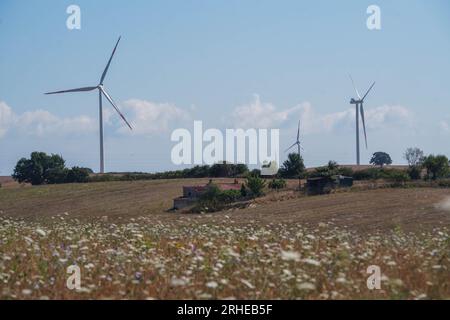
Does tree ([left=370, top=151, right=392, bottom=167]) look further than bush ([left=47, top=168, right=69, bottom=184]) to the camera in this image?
Yes

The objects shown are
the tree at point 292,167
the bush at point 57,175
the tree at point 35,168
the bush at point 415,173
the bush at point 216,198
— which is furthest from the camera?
the tree at point 35,168

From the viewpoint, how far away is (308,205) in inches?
2071

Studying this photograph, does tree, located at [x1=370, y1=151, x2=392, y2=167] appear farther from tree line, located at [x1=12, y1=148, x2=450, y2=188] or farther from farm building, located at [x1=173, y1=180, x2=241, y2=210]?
farm building, located at [x1=173, y1=180, x2=241, y2=210]

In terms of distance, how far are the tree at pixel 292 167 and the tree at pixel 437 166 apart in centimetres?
2011

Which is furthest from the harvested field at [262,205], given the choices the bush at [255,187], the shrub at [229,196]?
the shrub at [229,196]

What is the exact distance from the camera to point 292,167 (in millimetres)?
91500

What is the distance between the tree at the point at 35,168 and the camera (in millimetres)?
129500

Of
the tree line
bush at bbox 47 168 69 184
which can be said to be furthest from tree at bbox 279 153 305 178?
bush at bbox 47 168 69 184

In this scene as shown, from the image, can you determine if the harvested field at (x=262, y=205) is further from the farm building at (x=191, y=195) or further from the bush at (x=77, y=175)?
the bush at (x=77, y=175)

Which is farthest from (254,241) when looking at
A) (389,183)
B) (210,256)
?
(389,183)

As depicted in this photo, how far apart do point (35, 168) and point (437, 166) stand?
79228 mm

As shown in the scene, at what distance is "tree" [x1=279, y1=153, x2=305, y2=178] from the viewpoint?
91.4 meters

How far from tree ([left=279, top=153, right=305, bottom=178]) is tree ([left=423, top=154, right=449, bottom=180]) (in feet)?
66.0
